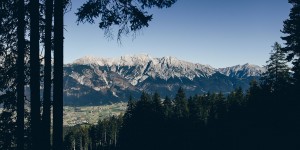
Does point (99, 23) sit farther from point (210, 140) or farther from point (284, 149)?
point (210, 140)

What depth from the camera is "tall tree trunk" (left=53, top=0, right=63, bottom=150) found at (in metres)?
10.2

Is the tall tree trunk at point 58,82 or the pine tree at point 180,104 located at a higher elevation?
the tall tree trunk at point 58,82

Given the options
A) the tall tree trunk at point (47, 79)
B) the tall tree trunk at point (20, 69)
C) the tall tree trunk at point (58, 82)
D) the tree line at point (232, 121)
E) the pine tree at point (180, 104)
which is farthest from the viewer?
the pine tree at point (180, 104)

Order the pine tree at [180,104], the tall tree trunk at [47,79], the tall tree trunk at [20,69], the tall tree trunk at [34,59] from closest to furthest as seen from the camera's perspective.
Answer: the tall tree trunk at [47,79] → the tall tree trunk at [34,59] → the tall tree trunk at [20,69] → the pine tree at [180,104]

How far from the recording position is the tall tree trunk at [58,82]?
10.2 m

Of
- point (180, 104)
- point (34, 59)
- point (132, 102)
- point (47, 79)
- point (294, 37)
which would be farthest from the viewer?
point (180, 104)

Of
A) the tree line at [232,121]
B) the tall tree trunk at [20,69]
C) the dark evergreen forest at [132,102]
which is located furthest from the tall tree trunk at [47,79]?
the tree line at [232,121]

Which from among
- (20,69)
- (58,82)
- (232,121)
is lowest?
(232,121)

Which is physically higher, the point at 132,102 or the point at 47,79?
the point at 47,79

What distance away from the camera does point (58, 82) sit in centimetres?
1032

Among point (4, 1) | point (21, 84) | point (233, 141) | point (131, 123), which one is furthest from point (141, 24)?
point (131, 123)

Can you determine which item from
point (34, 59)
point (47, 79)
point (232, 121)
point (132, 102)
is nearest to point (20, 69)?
point (34, 59)

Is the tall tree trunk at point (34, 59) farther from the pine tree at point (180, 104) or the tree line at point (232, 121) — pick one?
the pine tree at point (180, 104)

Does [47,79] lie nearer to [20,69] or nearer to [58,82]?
[58,82]
